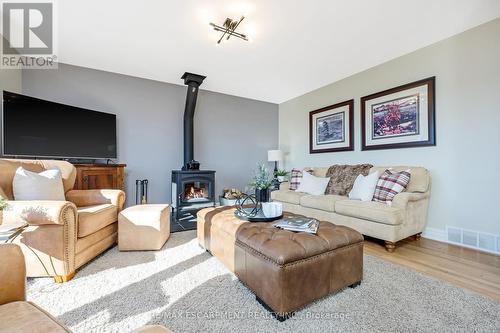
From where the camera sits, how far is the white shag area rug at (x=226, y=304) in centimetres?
121

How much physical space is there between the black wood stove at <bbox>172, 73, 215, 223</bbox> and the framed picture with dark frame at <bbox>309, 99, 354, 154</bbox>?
6.79 feet

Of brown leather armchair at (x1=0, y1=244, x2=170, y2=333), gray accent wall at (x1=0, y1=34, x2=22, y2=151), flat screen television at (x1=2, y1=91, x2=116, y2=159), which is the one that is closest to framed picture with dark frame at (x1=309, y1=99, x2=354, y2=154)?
flat screen television at (x1=2, y1=91, x2=116, y2=159)

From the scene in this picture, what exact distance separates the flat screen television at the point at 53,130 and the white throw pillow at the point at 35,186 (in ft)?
3.13

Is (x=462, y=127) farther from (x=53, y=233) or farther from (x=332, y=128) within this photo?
(x=53, y=233)

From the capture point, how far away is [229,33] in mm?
2506

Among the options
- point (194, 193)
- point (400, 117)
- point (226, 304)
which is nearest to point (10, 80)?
point (194, 193)

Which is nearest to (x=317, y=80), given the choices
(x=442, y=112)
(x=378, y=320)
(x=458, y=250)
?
(x=442, y=112)

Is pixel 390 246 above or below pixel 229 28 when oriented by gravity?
below

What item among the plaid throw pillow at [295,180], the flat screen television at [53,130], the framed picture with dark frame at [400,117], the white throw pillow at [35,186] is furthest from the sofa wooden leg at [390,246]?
the flat screen television at [53,130]

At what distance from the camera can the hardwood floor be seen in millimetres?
1670

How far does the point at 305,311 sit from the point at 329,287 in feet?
0.69

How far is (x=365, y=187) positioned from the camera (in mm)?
2812

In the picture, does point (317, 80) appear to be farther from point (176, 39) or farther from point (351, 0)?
point (176, 39)

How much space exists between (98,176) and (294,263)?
115 inches
